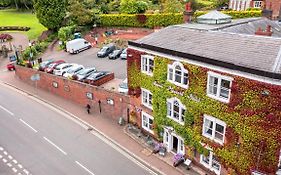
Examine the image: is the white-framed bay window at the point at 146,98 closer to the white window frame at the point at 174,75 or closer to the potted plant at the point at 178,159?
the white window frame at the point at 174,75

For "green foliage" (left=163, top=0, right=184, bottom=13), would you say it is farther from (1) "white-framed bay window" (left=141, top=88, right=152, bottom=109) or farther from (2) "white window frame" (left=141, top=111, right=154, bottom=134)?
(2) "white window frame" (left=141, top=111, right=154, bottom=134)

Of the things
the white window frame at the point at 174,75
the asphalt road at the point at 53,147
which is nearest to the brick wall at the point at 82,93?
the asphalt road at the point at 53,147

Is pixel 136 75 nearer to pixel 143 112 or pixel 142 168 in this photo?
pixel 143 112

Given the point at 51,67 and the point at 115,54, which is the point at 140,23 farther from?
the point at 51,67

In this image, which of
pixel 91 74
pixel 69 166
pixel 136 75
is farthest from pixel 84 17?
pixel 69 166

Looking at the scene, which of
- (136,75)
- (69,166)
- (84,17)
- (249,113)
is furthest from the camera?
(84,17)

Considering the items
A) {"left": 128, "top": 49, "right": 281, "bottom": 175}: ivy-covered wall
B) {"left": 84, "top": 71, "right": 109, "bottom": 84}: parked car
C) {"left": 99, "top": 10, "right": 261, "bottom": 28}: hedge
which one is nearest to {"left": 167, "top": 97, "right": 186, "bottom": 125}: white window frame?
{"left": 128, "top": 49, "right": 281, "bottom": 175}: ivy-covered wall
